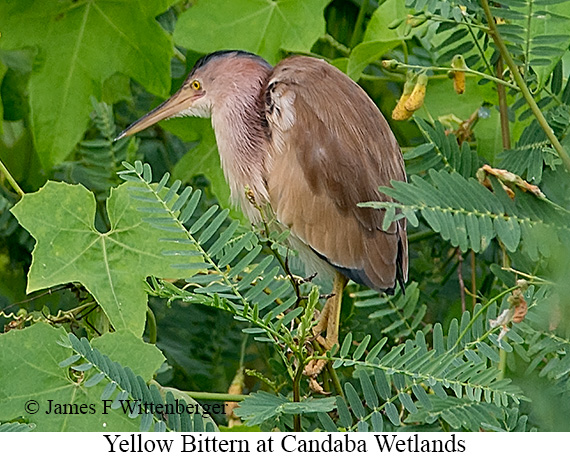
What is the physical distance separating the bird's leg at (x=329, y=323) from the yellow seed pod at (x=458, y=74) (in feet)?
0.61

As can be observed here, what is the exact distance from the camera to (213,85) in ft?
2.52

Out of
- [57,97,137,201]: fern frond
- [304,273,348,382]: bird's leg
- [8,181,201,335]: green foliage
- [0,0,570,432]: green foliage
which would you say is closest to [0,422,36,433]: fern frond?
[0,0,570,432]: green foliage

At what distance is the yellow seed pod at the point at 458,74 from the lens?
0.62 metres

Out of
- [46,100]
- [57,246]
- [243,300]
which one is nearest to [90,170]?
[46,100]

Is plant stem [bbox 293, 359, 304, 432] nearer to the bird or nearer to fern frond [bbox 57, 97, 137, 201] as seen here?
the bird

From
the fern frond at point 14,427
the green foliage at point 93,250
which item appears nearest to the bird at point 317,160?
the green foliage at point 93,250

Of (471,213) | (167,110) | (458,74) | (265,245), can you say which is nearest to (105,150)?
(167,110)

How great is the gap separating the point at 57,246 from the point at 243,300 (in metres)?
0.18

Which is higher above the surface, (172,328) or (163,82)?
(163,82)

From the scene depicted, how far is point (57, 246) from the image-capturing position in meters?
0.61

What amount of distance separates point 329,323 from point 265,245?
0.09 metres

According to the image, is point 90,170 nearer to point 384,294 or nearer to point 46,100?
point 46,100

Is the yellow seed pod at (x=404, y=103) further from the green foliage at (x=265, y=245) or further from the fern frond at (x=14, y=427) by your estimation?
the fern frond at (x=14, y=427)

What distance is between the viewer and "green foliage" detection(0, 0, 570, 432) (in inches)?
19.5
